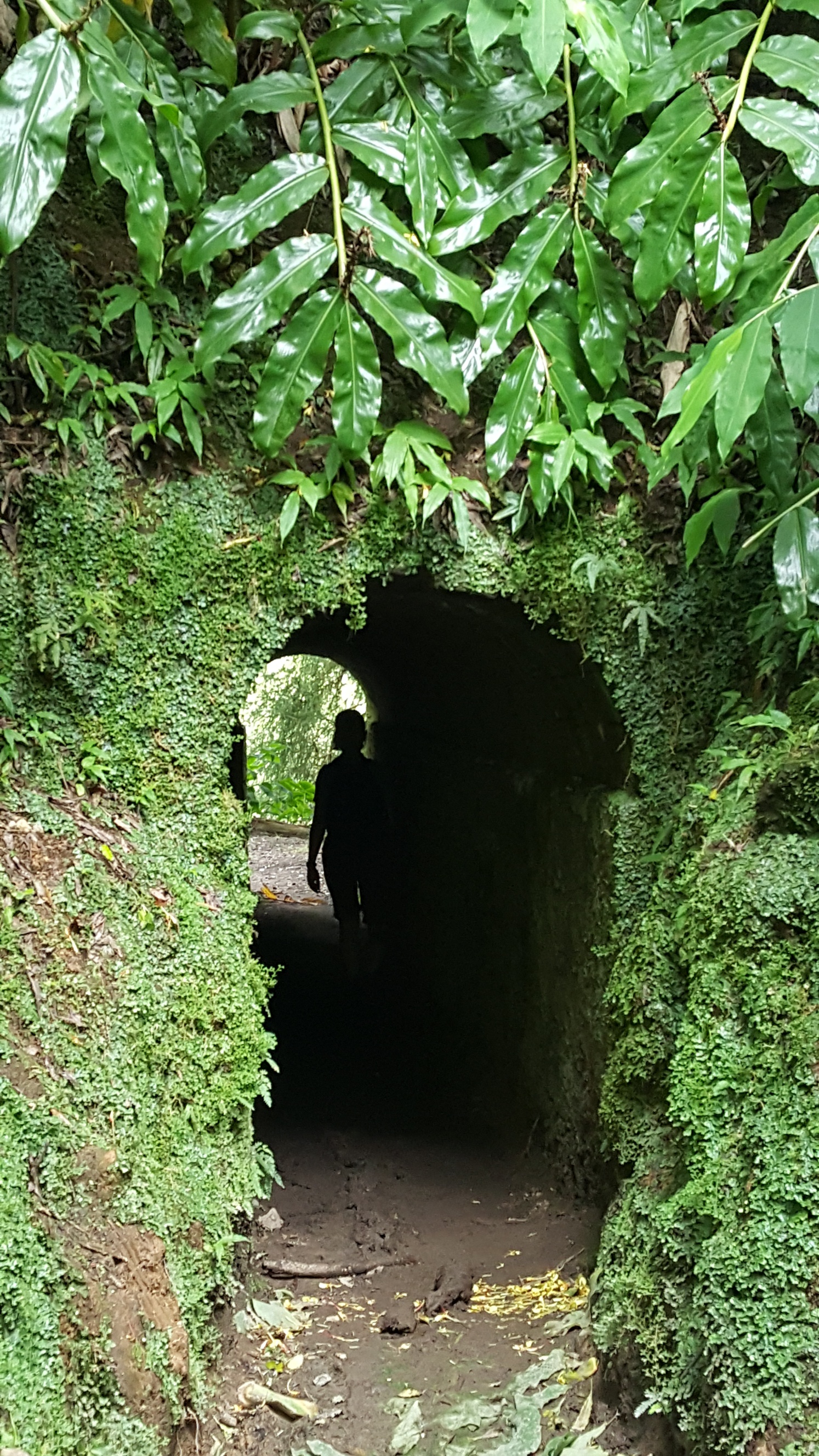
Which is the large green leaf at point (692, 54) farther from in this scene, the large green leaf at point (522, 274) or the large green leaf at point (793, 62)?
the large green leaf at point (522, 274)

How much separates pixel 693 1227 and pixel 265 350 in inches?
130

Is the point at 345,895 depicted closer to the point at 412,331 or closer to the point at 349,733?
the point at 349,733

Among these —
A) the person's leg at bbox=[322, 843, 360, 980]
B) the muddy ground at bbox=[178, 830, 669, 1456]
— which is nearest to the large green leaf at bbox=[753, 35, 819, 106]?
the muddy ground at bbox=[178, 830, 669, 1456]

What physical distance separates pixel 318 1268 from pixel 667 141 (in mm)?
4548

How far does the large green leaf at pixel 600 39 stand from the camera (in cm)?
279

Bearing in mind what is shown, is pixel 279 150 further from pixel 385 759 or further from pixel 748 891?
pixel 385 759

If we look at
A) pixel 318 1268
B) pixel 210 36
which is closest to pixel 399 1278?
pixel 318 1268

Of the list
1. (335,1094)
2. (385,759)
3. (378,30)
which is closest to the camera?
(378,30)

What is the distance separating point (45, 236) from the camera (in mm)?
3471

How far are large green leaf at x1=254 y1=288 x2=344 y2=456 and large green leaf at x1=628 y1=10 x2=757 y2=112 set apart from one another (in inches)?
47.1

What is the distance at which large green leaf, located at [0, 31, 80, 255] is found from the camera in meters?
2.49

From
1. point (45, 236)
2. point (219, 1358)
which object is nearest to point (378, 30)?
point (45, 236)

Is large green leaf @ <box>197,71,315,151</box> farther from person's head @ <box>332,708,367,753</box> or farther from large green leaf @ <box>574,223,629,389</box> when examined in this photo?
person's head @ <box>332,708,367,753</box>

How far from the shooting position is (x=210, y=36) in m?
3.28
